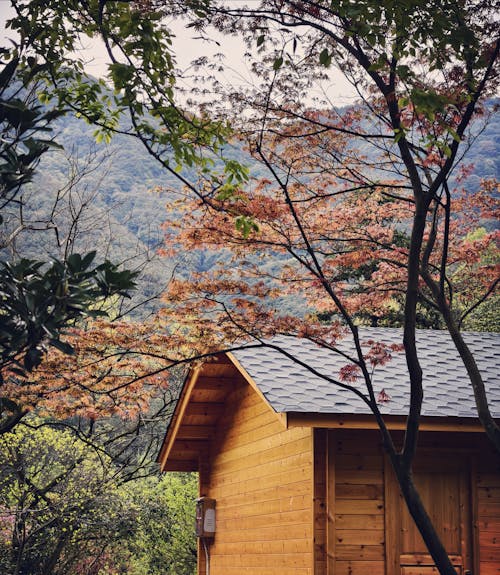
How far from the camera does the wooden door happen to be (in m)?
8.15

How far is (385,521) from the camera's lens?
322 inches

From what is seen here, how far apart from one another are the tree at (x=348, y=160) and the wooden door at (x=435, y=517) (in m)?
0.47

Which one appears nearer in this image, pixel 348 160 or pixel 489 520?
pixel 348 160

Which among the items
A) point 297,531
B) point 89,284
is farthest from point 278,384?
point 89,284

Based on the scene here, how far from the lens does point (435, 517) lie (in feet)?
27.7

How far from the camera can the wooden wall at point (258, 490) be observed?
8422 millimetres

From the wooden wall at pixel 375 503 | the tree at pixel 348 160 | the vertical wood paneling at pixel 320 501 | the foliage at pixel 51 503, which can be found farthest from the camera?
the foliage at pixel 51 503

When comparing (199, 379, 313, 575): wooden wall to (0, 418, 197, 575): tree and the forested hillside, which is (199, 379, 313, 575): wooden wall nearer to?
(0, 418, 197, 575): tree

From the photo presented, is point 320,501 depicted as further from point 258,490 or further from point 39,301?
point 39,301

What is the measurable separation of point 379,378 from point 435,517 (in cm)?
157

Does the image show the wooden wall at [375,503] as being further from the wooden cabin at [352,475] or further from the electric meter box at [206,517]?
the electric meter box at [206,517]

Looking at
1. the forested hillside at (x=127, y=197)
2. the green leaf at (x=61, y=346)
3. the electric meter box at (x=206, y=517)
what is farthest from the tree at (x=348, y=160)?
the forested hillside at (x=127, y=197)

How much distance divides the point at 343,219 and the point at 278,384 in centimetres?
181

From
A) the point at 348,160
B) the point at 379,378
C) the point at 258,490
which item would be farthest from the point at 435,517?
the point at 348,160
